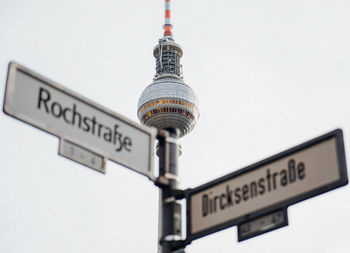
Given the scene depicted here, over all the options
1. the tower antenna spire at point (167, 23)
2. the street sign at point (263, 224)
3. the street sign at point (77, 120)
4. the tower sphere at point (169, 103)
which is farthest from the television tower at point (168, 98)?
the street sign at point (263, 224)

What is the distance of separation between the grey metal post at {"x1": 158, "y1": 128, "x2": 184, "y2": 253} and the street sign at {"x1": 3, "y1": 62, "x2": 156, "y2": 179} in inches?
10.0

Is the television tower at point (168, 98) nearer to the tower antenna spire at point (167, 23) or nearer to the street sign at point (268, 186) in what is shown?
the tower antenna spire at point (167, 23)

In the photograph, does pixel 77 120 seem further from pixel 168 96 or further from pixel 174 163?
pixel 168 96

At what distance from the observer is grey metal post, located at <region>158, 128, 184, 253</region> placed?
7434 millimetres

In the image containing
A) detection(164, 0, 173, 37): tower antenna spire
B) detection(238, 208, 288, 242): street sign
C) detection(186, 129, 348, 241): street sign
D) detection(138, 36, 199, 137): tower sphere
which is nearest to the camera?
detection(186, 129, 348, 241): street sign

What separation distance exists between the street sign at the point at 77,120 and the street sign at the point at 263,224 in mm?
1110

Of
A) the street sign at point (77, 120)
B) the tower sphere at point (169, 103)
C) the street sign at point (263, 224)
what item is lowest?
the street sign at point (263, 224)

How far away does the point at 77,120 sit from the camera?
6.91 m

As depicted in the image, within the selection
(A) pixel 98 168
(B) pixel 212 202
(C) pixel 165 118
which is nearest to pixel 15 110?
(A) pixel 98 168

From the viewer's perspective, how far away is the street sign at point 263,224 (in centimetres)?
691

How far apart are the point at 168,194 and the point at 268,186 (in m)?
1.13

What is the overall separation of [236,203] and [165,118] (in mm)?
115166

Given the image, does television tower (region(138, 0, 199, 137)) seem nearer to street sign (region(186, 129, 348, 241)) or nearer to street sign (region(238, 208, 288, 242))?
street sign (region(186, 129, 348, 241))

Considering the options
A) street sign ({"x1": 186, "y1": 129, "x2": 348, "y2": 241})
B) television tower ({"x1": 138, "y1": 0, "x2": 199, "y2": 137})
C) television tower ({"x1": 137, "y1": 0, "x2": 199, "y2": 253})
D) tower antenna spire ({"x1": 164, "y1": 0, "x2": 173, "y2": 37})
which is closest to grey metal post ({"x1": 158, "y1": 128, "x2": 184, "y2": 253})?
street sign ({"x1": 186, "y1": 129, "x2": 348, "y2": 241})
